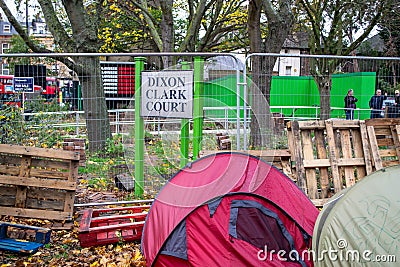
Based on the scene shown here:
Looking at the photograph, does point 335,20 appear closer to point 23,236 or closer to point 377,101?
point 377,101

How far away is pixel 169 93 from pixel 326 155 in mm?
2610

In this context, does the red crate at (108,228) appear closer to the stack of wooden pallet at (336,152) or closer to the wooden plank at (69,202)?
the wooden plank at (69,202)

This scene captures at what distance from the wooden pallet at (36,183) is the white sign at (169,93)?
1320 millimetres

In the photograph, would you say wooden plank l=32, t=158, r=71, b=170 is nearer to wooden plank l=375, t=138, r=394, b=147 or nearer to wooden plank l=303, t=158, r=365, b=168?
wooden plank l=303, t=158, r=365, b=168

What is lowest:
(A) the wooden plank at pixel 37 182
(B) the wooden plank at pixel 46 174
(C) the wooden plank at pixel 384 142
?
(A) the wooden plank at pixel 37 182

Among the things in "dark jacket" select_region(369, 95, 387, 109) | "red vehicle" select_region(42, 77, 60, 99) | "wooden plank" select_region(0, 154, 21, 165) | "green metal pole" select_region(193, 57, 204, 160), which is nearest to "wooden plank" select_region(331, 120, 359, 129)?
"green metal pole" select_region(193, 57, 204, 160)

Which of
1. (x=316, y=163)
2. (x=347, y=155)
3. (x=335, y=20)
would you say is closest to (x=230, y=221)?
(x=316, y=163)

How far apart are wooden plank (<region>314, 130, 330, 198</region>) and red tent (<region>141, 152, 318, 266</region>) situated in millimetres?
2272

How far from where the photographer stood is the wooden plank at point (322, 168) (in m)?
7.17

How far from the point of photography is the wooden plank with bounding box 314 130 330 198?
717 cm

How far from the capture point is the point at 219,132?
7.60 metres

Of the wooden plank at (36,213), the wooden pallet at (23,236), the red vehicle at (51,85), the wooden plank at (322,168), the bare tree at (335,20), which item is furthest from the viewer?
the bare tree at (335,20)

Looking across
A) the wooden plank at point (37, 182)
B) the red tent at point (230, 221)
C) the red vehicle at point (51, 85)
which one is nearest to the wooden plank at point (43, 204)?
the wooden plank at point (37, 182)

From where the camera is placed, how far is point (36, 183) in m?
6.11
